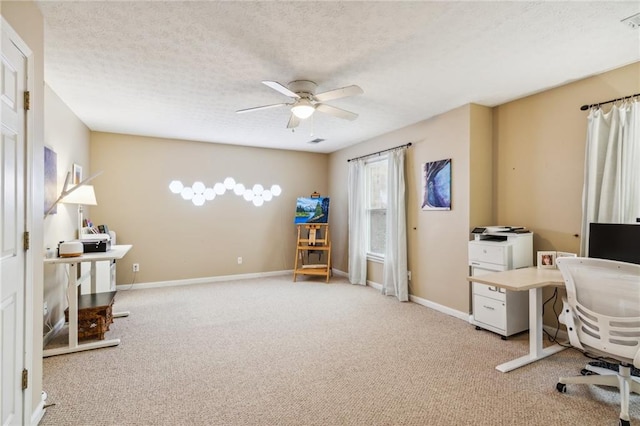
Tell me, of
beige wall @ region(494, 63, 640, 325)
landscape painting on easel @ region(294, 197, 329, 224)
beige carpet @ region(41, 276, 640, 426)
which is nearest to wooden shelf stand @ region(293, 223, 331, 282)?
landscape painting on easel @ region(294, 197, 329, 224)

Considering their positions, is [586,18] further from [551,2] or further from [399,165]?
[399,165]

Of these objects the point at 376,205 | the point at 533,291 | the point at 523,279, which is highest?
the point at 376,205

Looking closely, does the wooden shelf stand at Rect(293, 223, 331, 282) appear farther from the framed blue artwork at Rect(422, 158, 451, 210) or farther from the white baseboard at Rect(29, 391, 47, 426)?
the white baseboard at Rect(29, 391, 47, 426)

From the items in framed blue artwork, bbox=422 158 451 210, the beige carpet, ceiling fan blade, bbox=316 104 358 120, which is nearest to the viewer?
the beige carpet

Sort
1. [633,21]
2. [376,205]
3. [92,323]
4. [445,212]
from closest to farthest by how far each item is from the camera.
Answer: [633,21], [92,323], [445,212], [376,205]

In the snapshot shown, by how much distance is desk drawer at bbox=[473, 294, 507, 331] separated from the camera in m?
3.25

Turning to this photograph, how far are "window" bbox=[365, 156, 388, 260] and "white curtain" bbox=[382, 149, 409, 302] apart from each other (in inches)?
18.2

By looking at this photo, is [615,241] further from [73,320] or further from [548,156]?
[73,320]

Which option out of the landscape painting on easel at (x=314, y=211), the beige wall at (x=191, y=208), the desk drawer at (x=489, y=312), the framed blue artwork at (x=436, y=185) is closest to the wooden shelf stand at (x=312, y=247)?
the landscape painting on easel at (x=314, y=211)

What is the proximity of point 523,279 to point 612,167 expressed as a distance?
1335 millimetres

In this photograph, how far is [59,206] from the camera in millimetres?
3557

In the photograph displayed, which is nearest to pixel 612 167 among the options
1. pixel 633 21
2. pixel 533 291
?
pixel 633 21

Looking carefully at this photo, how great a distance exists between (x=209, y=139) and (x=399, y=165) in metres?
3.26

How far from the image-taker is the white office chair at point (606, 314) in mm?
1884
